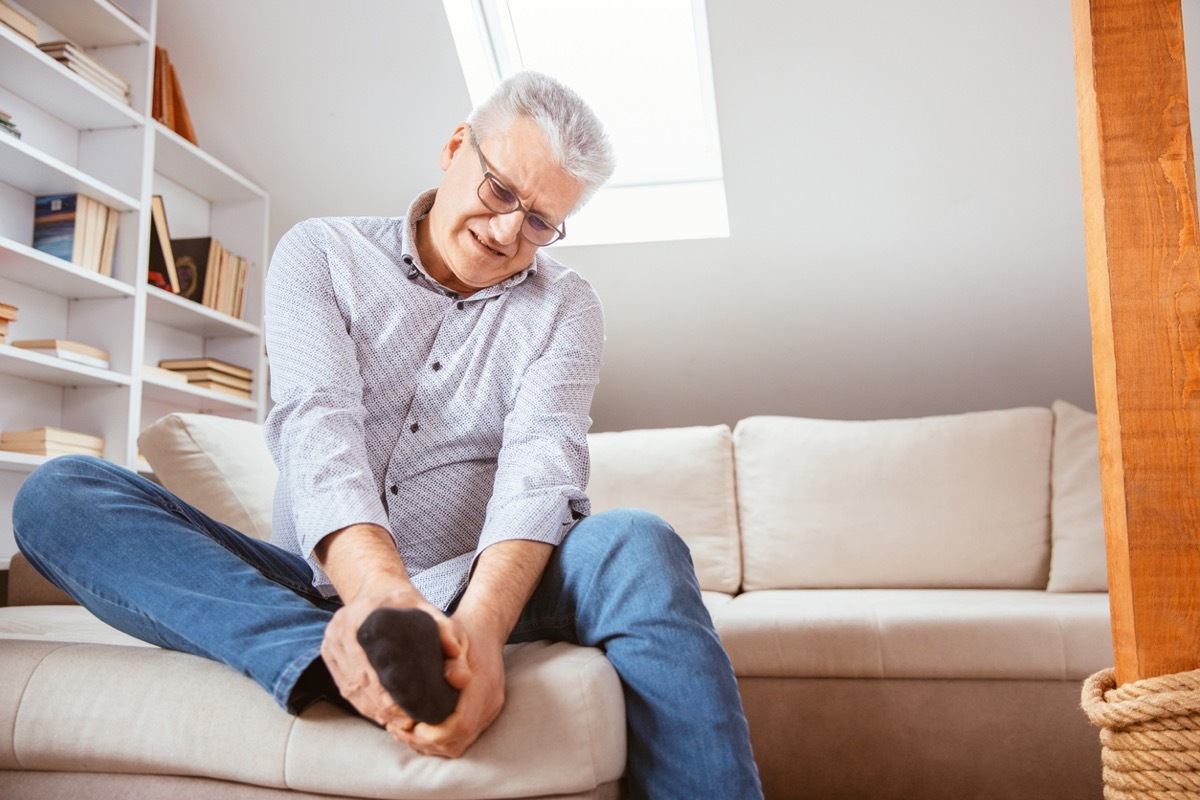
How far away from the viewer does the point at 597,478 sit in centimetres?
294

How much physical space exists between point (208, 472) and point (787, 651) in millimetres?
1240

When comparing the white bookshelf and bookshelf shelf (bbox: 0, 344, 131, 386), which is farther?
the white bookshelf

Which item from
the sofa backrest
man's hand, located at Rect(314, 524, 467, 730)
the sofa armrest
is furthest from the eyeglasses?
the sofa backrest

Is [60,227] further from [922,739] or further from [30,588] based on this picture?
[922,739]

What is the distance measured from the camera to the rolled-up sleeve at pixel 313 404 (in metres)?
1.13

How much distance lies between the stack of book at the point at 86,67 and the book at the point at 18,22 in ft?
0.27

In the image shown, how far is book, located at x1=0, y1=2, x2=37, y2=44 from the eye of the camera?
100 inches

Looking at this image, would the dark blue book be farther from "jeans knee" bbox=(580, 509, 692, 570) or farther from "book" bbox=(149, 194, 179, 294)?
"jeans knee" bbox=(580, 509, 692, 570)

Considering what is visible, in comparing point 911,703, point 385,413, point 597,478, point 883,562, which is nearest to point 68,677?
point 385,413

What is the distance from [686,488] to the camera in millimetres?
2922

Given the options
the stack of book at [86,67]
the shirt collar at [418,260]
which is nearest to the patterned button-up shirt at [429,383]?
the shirt collar at [418,260]

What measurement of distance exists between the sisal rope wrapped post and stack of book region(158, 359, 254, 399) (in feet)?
9.30

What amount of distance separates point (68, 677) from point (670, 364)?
105 inches

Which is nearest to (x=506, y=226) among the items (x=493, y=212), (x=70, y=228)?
(x=493, y=212)
